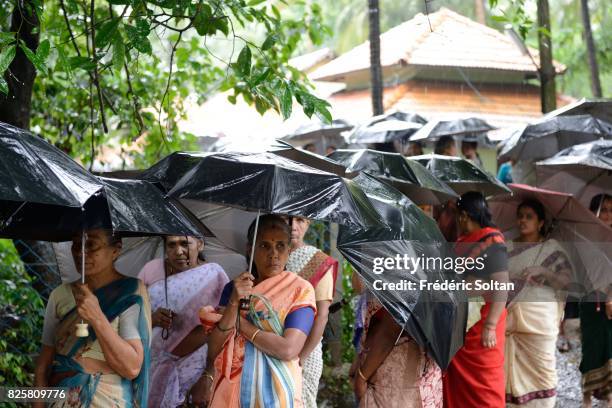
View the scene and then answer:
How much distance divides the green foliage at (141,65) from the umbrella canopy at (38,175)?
2.02 ft

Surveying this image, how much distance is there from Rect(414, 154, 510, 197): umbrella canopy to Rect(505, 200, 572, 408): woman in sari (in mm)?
323

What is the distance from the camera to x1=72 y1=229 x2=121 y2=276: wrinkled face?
4359mm

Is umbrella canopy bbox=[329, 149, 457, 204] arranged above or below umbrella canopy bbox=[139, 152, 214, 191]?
below

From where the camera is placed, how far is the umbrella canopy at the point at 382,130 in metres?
11.3

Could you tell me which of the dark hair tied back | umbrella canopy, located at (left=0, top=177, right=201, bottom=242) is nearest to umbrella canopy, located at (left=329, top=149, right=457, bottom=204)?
the dark hair tied back

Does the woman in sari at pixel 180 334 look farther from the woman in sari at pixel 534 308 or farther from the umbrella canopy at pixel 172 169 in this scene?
the woman in sari at pixel 534 308

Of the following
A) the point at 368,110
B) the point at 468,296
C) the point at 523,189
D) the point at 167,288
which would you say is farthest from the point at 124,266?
the point at 368,110

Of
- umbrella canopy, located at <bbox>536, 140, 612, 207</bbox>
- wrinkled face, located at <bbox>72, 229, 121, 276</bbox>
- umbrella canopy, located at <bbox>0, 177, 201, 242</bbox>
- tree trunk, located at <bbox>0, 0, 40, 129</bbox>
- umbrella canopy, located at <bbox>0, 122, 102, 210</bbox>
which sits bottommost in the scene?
umbrella canopy, located at <bbox>536, 140, 612, 207</bbox>

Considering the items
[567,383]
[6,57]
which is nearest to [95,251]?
[6,57]

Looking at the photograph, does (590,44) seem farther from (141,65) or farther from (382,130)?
(141,65)

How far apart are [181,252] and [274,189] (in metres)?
1.62

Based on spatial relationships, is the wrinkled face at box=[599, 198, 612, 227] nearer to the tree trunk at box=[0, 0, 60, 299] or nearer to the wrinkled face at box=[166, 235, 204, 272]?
the wrinkled face at box=[166, 235, 204, 272]

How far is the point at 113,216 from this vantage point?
3.87 metres

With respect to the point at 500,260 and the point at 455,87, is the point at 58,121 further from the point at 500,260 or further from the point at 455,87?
the point at 455,87
